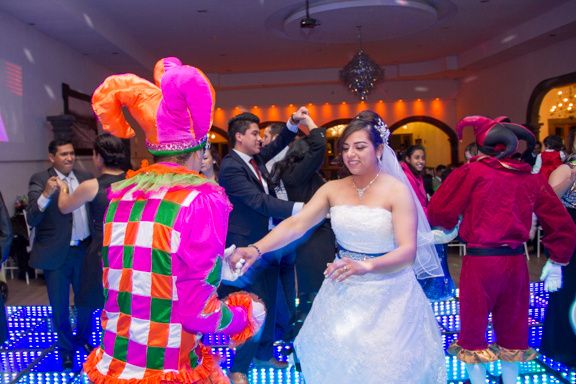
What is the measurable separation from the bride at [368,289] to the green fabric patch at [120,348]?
24.9 inches

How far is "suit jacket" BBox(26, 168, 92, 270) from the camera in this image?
3.41 meters

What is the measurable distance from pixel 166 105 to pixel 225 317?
0.66 meters

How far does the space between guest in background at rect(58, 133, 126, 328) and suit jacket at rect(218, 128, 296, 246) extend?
64 centimetres

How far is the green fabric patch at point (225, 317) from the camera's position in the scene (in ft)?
5.29

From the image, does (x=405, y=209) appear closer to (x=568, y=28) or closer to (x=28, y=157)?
(x=28, y=157)

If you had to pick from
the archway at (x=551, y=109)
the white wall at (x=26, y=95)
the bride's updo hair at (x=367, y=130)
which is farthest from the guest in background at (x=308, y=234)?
the archway at (x=551, y=109)

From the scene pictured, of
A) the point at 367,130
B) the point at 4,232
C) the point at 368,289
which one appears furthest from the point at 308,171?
the point at 4,232

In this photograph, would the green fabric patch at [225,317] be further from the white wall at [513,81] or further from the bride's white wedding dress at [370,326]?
the white wall at [513,81]

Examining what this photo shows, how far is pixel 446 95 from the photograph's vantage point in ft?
49.0

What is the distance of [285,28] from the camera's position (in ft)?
28.9

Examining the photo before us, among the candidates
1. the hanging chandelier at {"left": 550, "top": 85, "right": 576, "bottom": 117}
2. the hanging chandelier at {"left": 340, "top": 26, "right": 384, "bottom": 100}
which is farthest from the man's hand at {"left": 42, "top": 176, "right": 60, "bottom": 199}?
the hanging chandelier at {"left": 550, "top": 85, "right": 576, "bottom": 117}

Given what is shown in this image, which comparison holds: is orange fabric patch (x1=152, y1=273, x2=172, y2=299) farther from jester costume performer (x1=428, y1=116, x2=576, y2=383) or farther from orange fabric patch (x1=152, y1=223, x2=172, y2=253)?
jester costume performer (x1=428, y1=116, x2=576, y2=383)

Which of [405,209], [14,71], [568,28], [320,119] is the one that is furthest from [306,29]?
[320,119]

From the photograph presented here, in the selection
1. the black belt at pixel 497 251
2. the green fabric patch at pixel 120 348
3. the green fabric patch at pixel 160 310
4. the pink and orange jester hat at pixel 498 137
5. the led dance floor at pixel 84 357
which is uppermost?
the pink and orange jester hat at pixel 498 137
